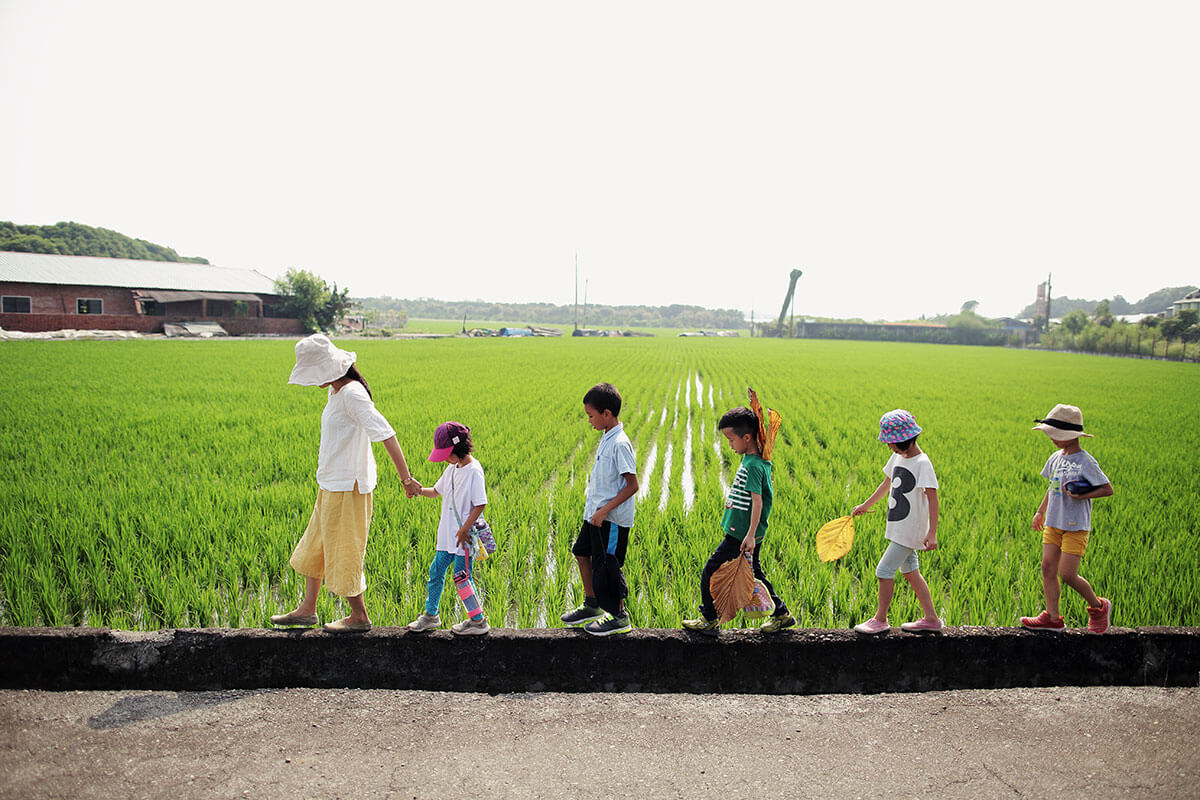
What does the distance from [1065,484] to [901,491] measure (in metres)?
0.69

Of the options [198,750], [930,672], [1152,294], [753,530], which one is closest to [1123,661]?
[930,672]

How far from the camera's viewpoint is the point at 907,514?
278 cm

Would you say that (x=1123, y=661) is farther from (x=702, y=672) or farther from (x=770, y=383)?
(x=770, y=383)

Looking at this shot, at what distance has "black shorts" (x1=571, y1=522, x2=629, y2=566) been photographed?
288cm

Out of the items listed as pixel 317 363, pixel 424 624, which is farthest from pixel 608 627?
pixel 317 363

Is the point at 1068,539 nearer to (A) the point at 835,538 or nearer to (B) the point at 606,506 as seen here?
(A) the point at 835,538

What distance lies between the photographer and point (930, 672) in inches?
112

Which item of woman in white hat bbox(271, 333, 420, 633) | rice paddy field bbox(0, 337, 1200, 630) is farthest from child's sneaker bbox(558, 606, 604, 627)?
woman in white hat bbox(271, 333, 420, 633)

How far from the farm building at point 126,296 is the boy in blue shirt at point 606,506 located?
115 feet

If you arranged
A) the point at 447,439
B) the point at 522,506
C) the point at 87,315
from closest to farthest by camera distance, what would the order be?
the point at 447,439
the point at 522,506
the point at 87,315

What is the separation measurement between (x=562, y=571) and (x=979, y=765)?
2511 mm

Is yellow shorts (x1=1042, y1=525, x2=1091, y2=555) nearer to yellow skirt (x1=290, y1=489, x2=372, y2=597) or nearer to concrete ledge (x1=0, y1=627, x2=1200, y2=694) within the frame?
concrete ledge (x1=0, y1=627, x2=1200, y2=694)

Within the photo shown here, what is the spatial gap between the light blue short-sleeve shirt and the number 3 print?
42.5 inches

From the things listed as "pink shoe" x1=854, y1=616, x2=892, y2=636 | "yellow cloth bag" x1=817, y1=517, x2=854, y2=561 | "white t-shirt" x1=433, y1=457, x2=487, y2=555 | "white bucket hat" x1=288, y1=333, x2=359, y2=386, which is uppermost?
"white bucket hat" x1=288, y1=333, x2=359, y2=386
